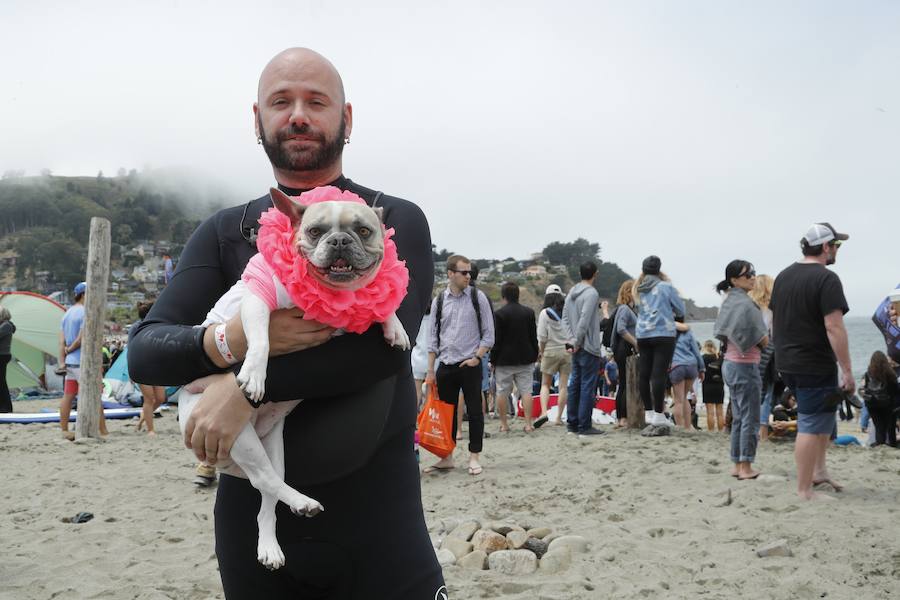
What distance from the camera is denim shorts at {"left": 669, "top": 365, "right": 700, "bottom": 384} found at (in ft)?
31.5

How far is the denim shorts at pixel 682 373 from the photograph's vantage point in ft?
31.5

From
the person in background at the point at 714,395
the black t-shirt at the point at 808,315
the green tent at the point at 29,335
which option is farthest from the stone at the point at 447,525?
the green tent at the point at 29,335

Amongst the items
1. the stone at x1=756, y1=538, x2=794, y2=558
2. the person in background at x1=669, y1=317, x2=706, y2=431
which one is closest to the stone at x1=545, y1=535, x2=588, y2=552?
the stone at x1=756, y1=538, x2=794, y2=558

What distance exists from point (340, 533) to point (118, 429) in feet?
34.5

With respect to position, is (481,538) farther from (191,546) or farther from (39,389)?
(39,389)

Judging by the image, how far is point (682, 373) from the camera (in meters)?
9.65

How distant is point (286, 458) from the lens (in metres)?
1.55

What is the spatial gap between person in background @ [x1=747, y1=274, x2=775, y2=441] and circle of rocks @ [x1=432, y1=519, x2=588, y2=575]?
426 centimetres

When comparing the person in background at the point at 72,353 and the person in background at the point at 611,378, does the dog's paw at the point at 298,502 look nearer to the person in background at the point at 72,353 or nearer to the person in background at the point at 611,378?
the person in background at the point at 72,353

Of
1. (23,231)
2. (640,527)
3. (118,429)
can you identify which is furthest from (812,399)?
(23,231)

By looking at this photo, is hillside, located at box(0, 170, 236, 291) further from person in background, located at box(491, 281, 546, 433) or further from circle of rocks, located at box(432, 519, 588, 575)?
circle of rocks, located at box(432, 519, 588, 575)

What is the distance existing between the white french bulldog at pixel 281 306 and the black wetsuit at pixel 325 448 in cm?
4

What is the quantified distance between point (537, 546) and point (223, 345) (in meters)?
3.63

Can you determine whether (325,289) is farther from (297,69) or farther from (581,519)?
(581,519)
